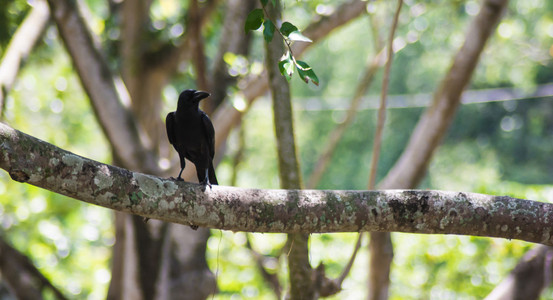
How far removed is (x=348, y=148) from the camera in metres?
25.0

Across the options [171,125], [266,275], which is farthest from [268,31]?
[266,275]

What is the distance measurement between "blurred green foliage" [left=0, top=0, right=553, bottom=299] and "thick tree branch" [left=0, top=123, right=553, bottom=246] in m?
1.23

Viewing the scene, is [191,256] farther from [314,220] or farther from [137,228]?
[314,220]

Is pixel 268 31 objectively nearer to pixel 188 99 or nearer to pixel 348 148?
pixel 188 99

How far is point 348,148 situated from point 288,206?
876 inches

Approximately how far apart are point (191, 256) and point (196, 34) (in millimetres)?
2237

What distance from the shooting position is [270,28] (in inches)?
106

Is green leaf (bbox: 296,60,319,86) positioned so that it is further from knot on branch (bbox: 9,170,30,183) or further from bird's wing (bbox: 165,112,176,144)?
bird's wing (bbox: 165,112,176,144)

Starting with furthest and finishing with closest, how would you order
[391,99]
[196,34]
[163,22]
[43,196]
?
[391,99], [43,196], [163,22], [196,34]

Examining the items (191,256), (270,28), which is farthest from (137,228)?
(270,28)

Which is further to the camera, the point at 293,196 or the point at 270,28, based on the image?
the point at 293,196

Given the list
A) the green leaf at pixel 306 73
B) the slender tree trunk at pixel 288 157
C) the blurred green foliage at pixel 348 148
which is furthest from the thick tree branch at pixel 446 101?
the green leaf at pixel 306 73

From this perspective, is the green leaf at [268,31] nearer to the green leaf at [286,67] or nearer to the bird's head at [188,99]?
the green leaf at [286,67]

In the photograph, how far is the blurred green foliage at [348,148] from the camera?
7840mm
